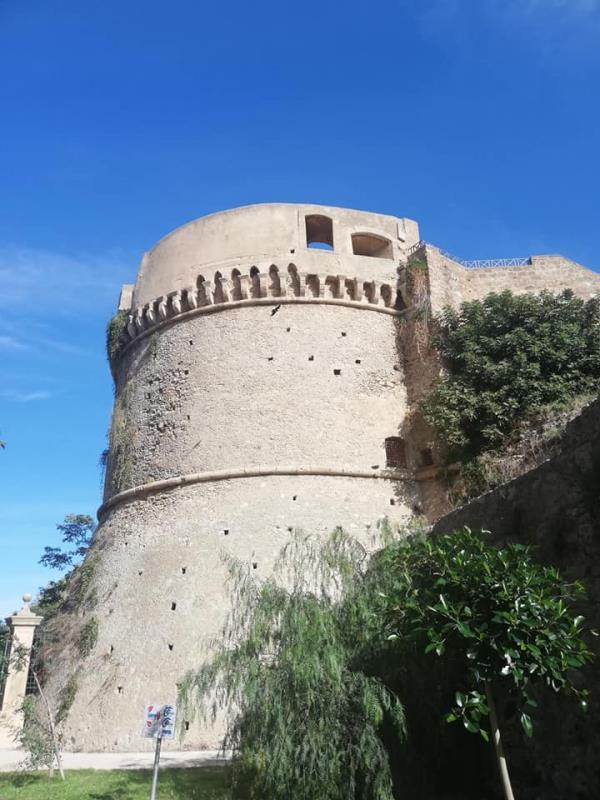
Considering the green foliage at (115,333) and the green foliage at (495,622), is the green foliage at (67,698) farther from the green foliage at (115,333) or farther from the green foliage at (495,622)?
the green foliage at (495,622)

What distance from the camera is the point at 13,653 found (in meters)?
13.0

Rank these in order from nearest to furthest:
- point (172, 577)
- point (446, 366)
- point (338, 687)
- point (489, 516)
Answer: point (338, 687) < point (489, 516) < point (172, 577) < point (446, 366)

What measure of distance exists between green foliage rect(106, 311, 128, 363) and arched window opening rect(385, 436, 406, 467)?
6.78 metres

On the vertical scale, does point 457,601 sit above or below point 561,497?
below

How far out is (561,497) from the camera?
20.8 feet

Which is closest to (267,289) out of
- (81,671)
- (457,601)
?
(81,671)

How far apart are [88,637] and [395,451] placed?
261 inches

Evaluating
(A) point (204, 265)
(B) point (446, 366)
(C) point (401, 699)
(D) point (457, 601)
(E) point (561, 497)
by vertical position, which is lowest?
(C) point (401, 699)

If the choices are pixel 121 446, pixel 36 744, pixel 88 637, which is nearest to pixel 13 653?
pixel 88 637

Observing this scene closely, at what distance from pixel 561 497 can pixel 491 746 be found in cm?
236

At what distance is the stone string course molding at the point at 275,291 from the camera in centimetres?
1391

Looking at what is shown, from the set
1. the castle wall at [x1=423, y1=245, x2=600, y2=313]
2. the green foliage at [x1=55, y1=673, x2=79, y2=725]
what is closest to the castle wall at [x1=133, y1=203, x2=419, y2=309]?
the castle wall at [x1=423, y1=245, x2=600, y2=313]

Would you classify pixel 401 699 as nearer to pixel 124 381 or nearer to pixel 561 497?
pixel 561 497

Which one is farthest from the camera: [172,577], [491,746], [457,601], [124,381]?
[124,381]
